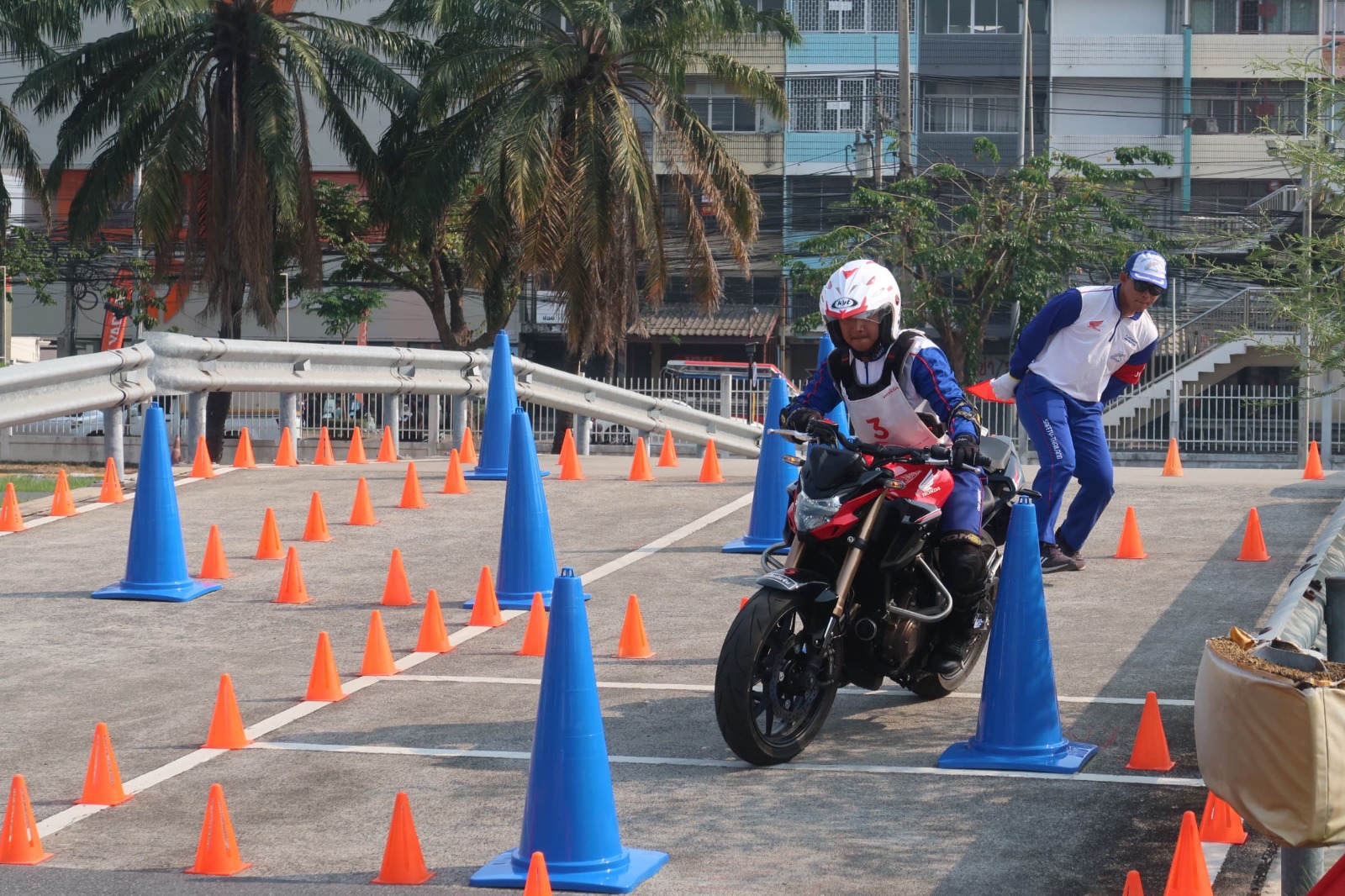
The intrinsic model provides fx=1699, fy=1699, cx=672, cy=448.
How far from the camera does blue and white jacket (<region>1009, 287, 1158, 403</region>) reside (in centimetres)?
989

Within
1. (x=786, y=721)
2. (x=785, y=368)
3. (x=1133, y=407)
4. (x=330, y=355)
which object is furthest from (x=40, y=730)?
(x=785, y=368)

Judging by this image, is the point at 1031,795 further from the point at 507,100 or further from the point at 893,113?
the point at 893,113

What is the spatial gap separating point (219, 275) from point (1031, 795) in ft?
87.4

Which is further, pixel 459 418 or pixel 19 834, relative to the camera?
pixel 459 418

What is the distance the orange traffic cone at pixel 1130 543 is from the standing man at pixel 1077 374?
2.92ft

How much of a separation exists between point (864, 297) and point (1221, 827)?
2.65 meters

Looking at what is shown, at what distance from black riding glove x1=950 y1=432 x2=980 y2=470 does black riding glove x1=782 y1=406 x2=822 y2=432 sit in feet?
2.04

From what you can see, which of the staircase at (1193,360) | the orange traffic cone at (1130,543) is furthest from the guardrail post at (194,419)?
the staircase at (1193,360)

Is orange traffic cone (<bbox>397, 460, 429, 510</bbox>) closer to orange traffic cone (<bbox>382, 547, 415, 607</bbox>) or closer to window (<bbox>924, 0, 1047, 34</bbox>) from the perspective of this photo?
orange traffic cone (<bbox>382, 547, 415, 607</bbox>)

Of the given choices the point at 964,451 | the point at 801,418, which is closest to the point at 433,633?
the point at 801,418

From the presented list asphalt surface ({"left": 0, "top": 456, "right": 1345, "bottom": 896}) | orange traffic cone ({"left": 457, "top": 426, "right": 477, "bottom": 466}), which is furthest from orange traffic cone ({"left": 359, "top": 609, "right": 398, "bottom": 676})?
orange traffic cone ({"left": 457, "top": 426, "right": 477, "bottom": 466})

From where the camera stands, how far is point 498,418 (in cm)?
1473

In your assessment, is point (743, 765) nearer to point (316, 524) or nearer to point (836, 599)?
point (836, 599)

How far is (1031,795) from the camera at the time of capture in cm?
595
